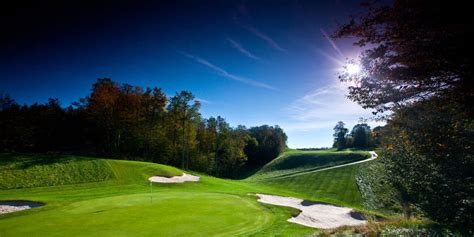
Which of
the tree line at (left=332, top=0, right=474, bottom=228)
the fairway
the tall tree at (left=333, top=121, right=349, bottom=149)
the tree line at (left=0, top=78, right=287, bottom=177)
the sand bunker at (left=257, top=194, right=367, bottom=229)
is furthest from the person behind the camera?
the tall tree at (left=333, top=121, right=349, bottom=149)

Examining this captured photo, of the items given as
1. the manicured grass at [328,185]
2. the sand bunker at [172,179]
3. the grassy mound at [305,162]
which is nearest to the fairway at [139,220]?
the sand bunker at [172,179]

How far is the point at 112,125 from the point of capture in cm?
4156

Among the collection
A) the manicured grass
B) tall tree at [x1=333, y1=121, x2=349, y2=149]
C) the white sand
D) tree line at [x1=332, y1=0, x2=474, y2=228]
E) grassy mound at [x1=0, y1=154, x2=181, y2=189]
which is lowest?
the manicured grass

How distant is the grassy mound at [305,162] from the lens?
49778mm

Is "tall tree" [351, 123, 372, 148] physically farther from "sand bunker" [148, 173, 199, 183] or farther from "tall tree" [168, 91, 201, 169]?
"sand bunker" [148, 173, 199, 183]

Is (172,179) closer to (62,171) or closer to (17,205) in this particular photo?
(62,171)

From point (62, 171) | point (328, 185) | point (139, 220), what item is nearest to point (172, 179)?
point (62, 171)

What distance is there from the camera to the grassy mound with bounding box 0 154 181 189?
811 inches

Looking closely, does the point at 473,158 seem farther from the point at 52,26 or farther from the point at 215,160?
the point at 215,160

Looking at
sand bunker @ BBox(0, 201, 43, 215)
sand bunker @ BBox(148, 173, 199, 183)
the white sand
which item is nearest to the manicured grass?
sand bunker @ BBox(148, 173, 199, 183)

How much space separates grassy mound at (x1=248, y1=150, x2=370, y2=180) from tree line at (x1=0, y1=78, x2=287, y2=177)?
15.8 metres

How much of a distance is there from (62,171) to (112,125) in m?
19.5

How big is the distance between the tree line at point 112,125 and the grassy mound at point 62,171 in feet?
46.3

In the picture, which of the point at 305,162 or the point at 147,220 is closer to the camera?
the point at 147,220
